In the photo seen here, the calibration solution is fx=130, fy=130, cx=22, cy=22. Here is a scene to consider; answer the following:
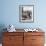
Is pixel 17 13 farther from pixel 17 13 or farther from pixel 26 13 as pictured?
pixel 26 13

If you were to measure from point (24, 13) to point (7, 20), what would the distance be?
23.1 inches

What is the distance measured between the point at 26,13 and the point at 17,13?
287 millimetres

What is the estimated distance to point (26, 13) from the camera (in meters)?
4.15

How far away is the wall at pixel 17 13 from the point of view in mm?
4105

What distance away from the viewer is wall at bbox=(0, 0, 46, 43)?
13.5 ft

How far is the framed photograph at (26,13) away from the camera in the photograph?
162 inches

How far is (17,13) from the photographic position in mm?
4133

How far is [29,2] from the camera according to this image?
4.11m

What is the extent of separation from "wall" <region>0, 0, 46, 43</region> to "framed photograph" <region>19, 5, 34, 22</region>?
0.31ft

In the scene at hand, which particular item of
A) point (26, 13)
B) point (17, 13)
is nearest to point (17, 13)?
point (17, 13)

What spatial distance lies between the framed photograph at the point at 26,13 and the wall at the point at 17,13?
10 centimetres

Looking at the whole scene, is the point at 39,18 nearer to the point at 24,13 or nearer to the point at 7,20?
the point at 24,13

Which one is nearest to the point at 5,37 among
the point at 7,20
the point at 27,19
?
the point at 7,20

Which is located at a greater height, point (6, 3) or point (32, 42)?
point (6, 3)
